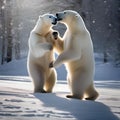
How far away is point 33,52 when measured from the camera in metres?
7.72

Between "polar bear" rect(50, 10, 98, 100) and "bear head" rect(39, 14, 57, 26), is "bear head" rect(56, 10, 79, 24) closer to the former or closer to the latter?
"polar bear" rect(50, 10, 98, 100)

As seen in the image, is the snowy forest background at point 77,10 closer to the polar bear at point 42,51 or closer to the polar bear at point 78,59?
the polar bear at point 42,51

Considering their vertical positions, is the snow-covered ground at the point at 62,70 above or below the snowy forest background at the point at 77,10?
below

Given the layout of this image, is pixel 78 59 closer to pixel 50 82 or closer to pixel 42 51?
pixel 42 51

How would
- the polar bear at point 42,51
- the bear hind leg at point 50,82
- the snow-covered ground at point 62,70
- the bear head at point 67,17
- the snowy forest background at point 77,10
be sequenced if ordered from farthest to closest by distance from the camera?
1. the snowy forest background at point 77,10
2. the snow-covered ground at point 62,70
3. the bear hind leg at point 50,82
4. the polar bear at point 42,51
5. the bear head at point 67,17

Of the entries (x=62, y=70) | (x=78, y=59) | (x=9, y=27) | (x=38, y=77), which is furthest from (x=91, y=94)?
(x=9, y=27)

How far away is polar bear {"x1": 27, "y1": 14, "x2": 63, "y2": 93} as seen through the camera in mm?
7625

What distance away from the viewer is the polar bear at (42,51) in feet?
25.0

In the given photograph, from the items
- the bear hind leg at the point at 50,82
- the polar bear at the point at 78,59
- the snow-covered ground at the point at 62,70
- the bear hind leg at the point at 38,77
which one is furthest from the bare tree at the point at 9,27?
the polar bear at the point at 78,59

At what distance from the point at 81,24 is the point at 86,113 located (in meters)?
2.82

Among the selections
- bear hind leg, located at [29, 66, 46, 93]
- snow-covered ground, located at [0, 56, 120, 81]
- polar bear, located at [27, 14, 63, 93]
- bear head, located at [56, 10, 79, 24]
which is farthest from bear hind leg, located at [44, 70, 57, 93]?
snow-covered ground, located at [0, 56, 120, 81]

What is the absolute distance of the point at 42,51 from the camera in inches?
299

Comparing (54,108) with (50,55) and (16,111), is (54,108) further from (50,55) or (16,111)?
(50,55)

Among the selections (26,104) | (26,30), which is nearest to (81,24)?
(26,104)
